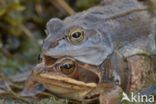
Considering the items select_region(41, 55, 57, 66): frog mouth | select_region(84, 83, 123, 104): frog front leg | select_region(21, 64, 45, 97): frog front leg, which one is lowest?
select_region(84, 83, 123, 104): frog front leg

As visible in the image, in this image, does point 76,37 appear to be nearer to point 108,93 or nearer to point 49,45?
point 49,45

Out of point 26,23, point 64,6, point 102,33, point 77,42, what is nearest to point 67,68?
point 77,42

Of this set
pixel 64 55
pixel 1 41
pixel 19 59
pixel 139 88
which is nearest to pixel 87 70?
pixel 64 55

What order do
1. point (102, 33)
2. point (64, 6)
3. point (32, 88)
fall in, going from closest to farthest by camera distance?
point (102, 33)
point (32, 88)
point (64, 6)

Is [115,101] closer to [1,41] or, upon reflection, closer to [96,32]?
[96,32]

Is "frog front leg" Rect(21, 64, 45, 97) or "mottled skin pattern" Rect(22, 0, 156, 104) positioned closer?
"mottled skin pattern" Rect(22, 0, 156, 104)

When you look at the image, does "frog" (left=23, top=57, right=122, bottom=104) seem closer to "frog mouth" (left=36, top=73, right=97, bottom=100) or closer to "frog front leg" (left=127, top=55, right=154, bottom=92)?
"frog mouth" (left=36, top=73, right=97, bottom=100)

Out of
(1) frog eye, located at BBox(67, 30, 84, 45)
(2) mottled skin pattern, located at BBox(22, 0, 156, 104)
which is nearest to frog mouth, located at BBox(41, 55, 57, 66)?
(2) mottled skin pattern, located at BBox(22, 0, 156, 104)
